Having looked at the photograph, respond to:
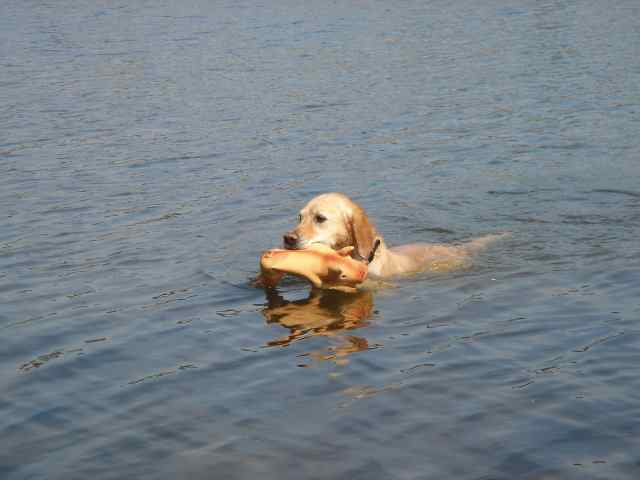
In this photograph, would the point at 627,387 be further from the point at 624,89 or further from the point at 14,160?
the point at 624,89

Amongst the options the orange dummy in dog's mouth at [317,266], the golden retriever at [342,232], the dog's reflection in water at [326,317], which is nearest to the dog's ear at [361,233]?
the golden retriever at [342,232]

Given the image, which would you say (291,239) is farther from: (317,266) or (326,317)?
(326,317)

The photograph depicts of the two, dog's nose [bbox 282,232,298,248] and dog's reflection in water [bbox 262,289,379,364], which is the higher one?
dog's nose [bbox 282,232,298,248]

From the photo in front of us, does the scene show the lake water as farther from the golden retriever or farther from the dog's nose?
the dog's nose

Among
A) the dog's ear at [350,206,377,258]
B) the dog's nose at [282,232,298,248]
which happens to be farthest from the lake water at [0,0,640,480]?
the dog's nose at [282,232,298,248]

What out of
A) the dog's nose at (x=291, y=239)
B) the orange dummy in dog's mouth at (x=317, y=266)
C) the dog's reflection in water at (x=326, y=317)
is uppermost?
the dog's nose at (x=291, y=239)

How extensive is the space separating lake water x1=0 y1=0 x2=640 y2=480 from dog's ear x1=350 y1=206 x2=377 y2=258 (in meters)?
0.41

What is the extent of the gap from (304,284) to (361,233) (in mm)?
829

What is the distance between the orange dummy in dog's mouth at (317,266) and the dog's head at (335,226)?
163mm

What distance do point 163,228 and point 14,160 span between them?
14.9ft

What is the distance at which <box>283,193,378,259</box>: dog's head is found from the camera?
866cm

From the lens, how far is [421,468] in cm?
522

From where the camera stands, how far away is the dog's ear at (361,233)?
873 cm

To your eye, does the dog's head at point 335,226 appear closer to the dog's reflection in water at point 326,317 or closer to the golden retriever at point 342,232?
the golden retriever at point 342,232
